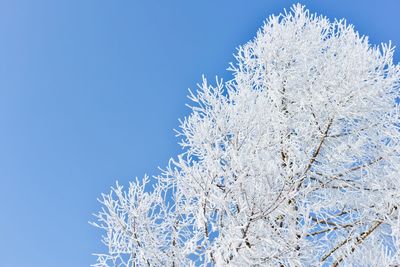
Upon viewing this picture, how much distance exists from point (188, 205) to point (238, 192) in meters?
1.40

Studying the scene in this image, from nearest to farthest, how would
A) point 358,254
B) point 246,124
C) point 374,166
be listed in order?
point 358,254
point 246,124
point 374,166

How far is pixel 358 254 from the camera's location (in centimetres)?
457

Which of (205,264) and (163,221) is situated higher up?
(163,221)

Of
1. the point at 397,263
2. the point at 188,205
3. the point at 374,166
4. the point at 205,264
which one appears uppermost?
the point at 188,205

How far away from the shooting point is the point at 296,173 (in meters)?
4.20

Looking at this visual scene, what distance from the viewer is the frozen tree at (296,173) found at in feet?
13.1

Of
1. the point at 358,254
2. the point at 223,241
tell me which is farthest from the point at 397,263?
the point at 223,241

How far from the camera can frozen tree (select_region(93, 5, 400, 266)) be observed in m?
4.00

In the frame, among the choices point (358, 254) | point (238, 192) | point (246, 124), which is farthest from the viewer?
point (246, 124)

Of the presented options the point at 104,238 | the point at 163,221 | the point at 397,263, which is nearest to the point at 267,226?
the point at 397,263

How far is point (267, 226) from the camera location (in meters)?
4.10

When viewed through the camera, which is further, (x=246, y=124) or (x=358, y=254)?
(x=246, y=124)

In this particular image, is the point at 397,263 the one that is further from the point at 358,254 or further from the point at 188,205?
the point at 188,205

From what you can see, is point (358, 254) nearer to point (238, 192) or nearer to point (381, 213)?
point (381, 213)
